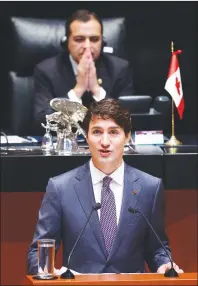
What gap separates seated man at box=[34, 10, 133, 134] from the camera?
586 centimetres

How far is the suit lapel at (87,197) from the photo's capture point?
394 cm

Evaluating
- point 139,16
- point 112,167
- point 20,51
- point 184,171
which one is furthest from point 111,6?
point 112,167

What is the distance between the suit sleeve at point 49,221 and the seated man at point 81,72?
73.0 inches

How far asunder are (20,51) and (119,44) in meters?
0.62

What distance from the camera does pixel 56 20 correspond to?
640cm

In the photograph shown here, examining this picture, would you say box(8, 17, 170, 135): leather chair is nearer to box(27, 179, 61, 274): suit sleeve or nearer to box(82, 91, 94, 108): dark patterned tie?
box(82, 91, 94, 108): dark patterned tie

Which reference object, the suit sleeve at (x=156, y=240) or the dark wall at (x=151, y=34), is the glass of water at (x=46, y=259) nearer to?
the suit sleeve at (x=156, y=240)

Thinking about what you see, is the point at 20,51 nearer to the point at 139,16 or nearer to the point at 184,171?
the point at 139,16

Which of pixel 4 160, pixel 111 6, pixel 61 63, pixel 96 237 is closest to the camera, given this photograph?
pixel 96 237

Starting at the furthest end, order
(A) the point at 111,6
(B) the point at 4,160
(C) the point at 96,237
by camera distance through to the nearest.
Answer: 1. (A) the point at 111,6
2. (B) the point at 4,160
3. (C) the point at 96,237

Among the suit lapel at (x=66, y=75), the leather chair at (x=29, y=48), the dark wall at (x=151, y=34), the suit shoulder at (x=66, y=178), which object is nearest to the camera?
the suit shoulder at (x=66, y=178)

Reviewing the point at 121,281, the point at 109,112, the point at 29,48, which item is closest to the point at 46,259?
the point at 121,281

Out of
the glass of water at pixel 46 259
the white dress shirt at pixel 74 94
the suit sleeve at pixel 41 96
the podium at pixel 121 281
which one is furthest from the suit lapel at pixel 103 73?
the podium at pixel 121 281

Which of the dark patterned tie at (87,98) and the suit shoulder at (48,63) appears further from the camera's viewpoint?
the suit shoulder at (48,63)
